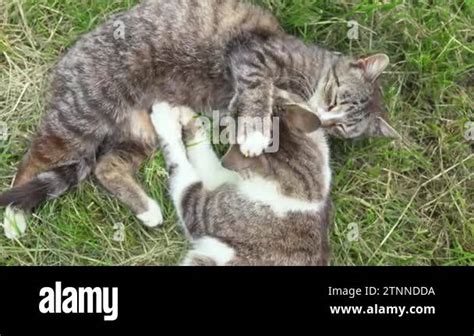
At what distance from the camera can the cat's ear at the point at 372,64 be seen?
283 centimetres

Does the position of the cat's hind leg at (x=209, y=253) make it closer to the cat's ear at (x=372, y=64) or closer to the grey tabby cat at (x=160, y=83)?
the grey tabby cat at (x=160, y=83)

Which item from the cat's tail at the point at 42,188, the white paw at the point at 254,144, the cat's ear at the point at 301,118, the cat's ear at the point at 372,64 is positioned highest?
the cat's ear at the point at 372,64

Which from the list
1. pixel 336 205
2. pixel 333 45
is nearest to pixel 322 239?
pixel 336 205

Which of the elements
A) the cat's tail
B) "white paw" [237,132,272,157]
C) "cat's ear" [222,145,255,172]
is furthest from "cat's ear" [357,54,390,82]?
the cat's tail

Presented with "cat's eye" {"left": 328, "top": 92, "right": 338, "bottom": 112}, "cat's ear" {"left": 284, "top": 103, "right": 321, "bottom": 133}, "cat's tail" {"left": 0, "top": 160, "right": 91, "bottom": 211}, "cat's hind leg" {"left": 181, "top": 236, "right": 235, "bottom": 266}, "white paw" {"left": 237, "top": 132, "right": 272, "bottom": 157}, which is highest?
"cat's eye" {"left": 328, "top": 92, "right": 338, "bottom": 112}

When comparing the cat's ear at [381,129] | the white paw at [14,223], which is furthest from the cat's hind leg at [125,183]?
the cat's ear at [381,129]

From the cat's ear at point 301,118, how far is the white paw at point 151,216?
77cm

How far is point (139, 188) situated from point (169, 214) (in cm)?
19

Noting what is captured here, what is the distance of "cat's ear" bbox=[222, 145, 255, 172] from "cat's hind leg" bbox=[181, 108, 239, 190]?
24 cm

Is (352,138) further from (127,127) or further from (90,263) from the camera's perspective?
(90,263)

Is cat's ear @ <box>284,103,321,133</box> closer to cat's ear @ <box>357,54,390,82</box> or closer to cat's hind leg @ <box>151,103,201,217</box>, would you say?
cat's ear @ <box>357,54,390,82</box>

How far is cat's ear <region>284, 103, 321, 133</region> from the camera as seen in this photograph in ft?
8.34

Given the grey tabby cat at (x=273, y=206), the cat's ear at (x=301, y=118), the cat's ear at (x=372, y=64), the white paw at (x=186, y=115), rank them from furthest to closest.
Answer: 1. the white paw at (x=186, y=115)
2. the cat's ear at (x=372, y=64)
3. the grey tabby cat at (x=273, y=206)
4. the cat's ear at (x=301, y=118)

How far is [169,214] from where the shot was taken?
3.01m
